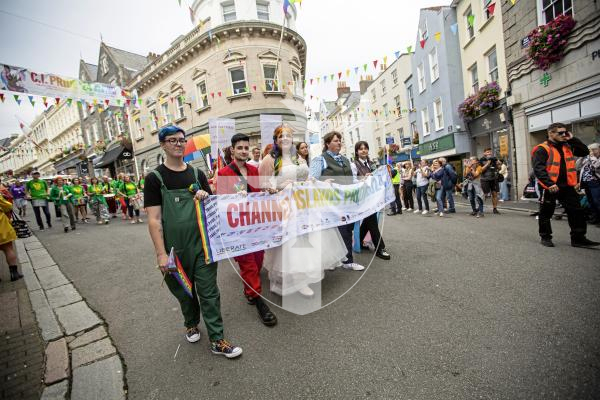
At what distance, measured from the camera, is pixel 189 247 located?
2.41 m

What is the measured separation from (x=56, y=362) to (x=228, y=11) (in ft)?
65.3

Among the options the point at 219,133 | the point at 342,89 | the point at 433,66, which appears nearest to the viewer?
the point at 219,133

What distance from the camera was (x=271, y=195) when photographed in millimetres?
3031

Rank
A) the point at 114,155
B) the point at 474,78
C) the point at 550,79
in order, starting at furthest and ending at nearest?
the point at 114,155
the point at 474,78
the point at 550,79

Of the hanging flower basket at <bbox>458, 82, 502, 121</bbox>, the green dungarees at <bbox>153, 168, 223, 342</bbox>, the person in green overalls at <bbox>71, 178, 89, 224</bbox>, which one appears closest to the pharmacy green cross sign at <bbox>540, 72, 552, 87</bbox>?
the hanging flower basket at <bbox>458, 82, 502, 121</bbox>

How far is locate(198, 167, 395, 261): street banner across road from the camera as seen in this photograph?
264 cm

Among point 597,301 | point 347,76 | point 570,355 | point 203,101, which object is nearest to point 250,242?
point 570,355

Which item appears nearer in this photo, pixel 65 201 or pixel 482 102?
pixel 65 201

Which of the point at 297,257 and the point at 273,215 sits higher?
the point at 273,215

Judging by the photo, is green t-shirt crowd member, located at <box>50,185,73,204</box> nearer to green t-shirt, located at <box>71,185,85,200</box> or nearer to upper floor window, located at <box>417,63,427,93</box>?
green t-shirt, located at <box>71,185,85,200</box>

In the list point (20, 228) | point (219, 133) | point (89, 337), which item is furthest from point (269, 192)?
point (219, 133)

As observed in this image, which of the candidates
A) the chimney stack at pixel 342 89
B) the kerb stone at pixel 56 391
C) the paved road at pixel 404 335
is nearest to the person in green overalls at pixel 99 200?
the paved road at pixel 404 335

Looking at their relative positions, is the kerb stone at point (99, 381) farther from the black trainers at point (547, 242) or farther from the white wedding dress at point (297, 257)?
the black trainers at point (547, 242)

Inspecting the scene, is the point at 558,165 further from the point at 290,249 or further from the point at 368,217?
the point at 290,249
